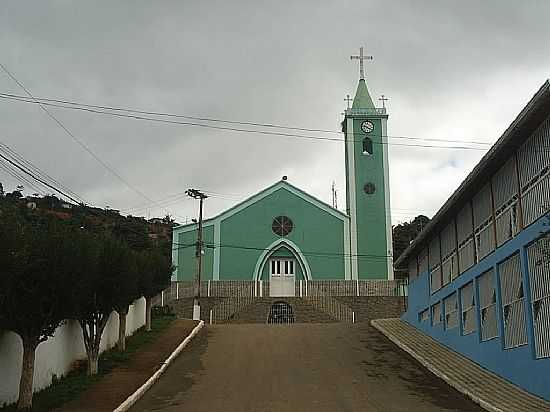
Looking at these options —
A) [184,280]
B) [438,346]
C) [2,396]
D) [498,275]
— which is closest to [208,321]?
[184,280]

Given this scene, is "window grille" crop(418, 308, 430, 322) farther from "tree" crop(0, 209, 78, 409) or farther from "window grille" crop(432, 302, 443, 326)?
"tree" crop(0, 209, 78, 409)

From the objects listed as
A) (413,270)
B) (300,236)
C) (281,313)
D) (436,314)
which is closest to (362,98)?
(300,236)

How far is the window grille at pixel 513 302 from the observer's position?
1866cm

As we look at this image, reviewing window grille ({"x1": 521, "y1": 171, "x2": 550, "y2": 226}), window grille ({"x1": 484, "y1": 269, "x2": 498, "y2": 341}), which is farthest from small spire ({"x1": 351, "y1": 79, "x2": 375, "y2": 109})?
window grille ({"x1": 521, "y1": 171, "x2": 550, "y2": 226})

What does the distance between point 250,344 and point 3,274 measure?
15851 millimetres

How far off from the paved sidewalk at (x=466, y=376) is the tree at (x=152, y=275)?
953 cm

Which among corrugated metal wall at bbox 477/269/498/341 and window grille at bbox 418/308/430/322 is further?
window grille at bbox 418/308/430/322

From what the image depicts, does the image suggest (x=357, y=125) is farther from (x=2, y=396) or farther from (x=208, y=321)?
(x=2, y=396)

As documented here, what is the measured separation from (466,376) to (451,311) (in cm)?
548

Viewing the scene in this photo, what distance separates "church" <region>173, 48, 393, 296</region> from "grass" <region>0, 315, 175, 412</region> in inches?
652

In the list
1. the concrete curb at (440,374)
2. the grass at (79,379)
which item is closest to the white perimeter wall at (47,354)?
the grass at (79,379)

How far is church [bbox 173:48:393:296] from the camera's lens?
1838 inches

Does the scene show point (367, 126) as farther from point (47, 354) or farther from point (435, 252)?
point (47, 354)

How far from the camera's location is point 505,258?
19625 millimetres
